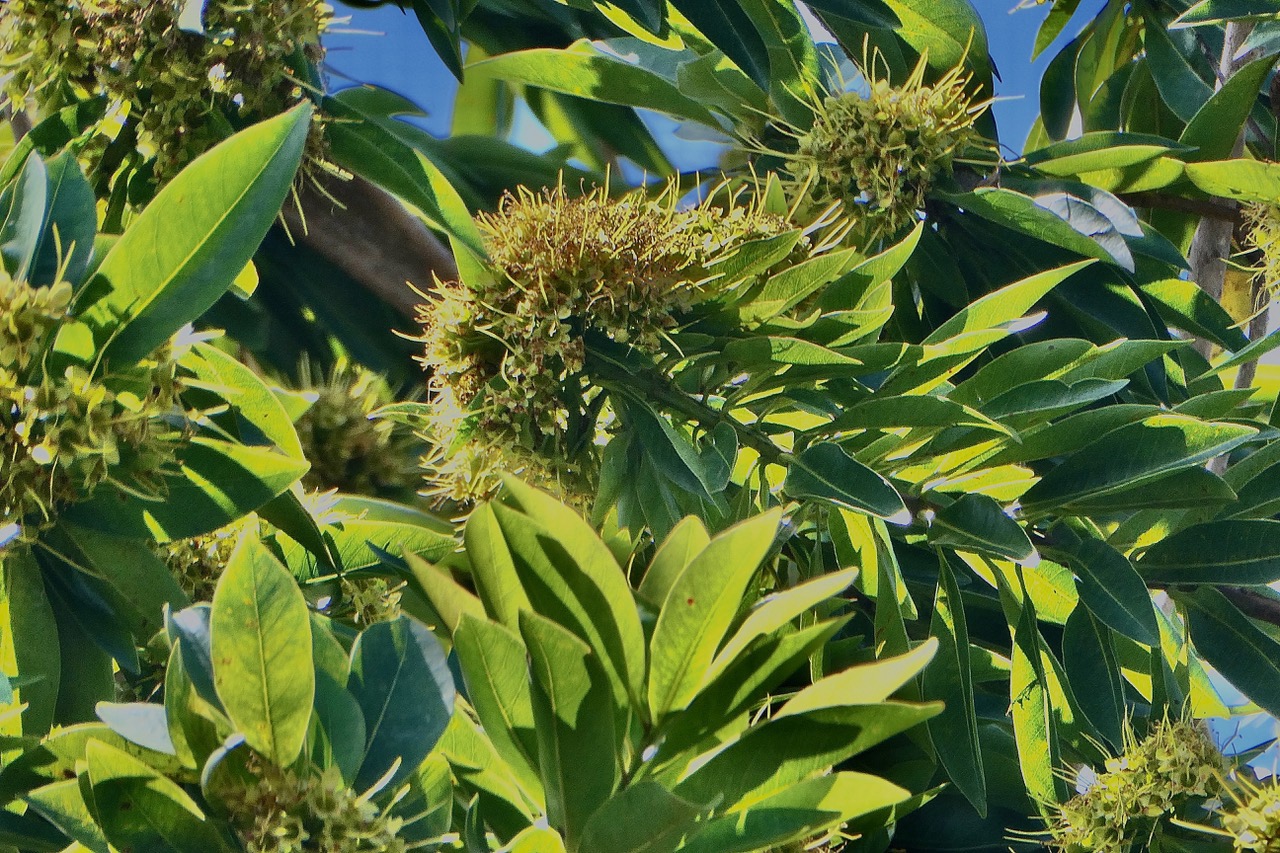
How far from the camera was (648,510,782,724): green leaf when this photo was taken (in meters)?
0.68

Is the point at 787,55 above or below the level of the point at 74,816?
above

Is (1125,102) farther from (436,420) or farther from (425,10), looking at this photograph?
(436,420)

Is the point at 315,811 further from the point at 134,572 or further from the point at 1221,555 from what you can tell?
the point at 1221,555

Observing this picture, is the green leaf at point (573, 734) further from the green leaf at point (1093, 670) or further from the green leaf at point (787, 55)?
the green leaf at point (787, 55)

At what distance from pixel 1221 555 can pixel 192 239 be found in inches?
35.5

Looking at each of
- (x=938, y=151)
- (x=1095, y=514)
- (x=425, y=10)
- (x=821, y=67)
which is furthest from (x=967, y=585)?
(x=425, y=10)

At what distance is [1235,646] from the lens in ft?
4.01

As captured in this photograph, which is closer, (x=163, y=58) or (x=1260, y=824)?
(x=1260, y=824)

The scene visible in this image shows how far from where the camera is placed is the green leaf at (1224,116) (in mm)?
1375

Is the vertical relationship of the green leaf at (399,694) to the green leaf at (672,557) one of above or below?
below

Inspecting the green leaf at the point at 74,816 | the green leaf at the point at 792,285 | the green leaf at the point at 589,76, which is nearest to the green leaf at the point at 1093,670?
the green leaf at the point at 792,285

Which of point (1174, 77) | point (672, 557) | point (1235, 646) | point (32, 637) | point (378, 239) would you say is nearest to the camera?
point (672, 557)

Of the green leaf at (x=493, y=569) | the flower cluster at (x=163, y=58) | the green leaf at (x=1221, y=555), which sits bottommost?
the green leaf at (x=493, y=569)

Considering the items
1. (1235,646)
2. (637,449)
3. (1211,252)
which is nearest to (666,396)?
(637,449)
